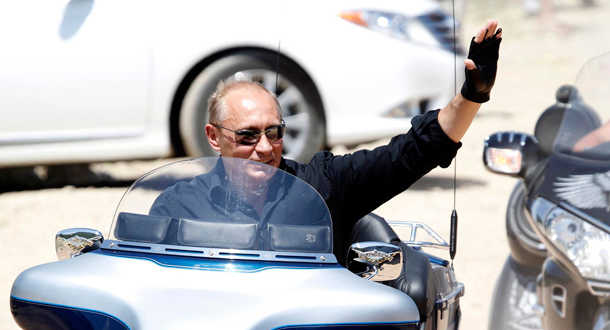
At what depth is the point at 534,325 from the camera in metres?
3.87

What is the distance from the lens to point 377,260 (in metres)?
2.12

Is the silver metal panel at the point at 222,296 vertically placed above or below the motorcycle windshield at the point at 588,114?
below

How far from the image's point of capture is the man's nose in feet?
8.60

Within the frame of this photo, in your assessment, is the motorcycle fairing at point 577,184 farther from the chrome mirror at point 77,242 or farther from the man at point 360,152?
the chrome mirror at point 77,242

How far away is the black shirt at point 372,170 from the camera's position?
8.79 ft

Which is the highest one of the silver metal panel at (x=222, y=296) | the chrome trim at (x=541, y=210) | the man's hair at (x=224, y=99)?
the man's hair at (x=224, y=99)

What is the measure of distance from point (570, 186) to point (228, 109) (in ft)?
4.53

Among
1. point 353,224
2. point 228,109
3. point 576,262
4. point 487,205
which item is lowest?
point 487,205

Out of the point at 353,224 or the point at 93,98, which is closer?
the point at 353,224

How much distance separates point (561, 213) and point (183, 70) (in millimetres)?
3451

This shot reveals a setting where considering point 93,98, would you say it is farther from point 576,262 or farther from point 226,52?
point 576,262

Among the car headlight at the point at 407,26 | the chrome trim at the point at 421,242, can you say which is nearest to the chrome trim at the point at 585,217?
the chrome trim at the point at 421,242

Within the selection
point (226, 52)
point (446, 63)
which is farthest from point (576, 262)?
point (226, 52)

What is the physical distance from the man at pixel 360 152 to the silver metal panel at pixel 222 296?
68 centimetres
